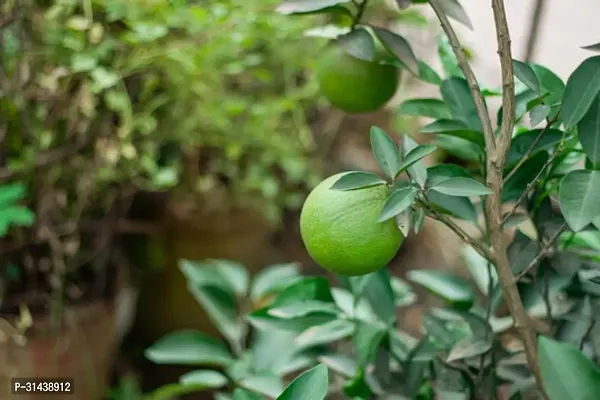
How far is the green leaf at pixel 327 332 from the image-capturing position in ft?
1.97

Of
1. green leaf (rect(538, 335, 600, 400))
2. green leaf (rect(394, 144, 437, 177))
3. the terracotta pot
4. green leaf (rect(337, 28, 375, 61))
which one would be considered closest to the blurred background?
the terracotta pot

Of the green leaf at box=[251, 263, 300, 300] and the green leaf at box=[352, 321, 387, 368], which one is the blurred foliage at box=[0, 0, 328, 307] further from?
the green leaf at box=[352, 321, 387, 368]

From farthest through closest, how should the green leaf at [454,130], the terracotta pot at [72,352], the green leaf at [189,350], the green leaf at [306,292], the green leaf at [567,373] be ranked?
the terracotta pot at [72,352] < the green leaf at [189,350] < the green leaf at [306,292] < the green leaf at [454,130] < the green leaf at [567,373]

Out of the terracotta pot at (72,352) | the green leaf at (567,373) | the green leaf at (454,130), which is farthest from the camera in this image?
the terracotta pot at (72,352)

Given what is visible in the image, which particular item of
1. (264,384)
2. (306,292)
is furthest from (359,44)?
(264,384)

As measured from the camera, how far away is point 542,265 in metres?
0.54

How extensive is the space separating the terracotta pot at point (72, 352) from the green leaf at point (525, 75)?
71 centimetres

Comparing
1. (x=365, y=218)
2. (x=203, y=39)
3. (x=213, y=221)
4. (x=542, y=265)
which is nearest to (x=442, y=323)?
(x=542, y=265)

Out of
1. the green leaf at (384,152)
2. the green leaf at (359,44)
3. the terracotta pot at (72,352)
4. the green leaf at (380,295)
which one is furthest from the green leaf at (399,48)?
the terracotta pot at (72,352)

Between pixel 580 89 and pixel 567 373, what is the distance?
0.19 m

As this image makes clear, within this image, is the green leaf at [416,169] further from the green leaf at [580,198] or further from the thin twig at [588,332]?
the thin twig at [588,332]

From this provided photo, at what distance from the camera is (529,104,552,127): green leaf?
1.37ft

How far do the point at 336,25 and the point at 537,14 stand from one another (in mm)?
307

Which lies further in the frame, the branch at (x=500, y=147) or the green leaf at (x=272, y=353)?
the green leaf at (x=272, y=353)
